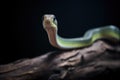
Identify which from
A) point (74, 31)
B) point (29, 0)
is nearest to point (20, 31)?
point (29, 0)

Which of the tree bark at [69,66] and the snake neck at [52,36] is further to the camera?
the snake neck at [52,36]

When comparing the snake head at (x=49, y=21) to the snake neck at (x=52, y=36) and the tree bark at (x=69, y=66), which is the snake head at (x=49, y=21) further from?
the tree bark at (x=69, y=66)

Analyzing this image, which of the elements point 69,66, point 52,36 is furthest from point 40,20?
point 69,66

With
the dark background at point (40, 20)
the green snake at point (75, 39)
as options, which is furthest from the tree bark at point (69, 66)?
the dark background at point (40, 20)

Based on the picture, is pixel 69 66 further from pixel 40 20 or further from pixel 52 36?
pixel 40 20

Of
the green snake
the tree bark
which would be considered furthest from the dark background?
the tree bark

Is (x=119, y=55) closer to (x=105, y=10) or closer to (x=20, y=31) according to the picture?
(x=105, y=10)

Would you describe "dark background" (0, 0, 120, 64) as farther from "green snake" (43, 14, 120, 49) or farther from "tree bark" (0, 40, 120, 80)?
"tree bark" (0, 40, 120, 80)
